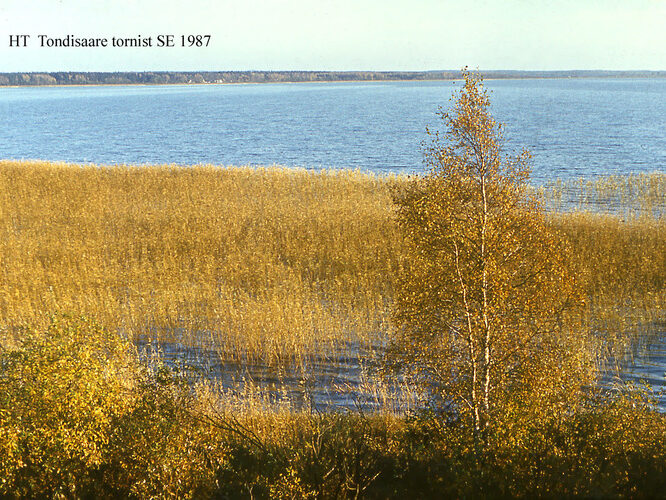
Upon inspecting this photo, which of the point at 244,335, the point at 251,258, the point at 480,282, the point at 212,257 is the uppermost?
the point at 480,282

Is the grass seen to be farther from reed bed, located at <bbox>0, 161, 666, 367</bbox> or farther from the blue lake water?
the blue lake water

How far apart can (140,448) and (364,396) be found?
5.97 m

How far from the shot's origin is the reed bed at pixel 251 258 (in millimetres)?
16359

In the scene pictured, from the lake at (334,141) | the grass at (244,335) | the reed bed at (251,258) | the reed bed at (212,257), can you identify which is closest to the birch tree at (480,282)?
the grass at (244,335)

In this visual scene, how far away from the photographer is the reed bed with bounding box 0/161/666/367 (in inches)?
644

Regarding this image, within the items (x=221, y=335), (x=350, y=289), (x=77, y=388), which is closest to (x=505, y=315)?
(x=77, y=388)

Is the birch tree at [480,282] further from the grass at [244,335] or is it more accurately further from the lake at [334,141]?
the lake at [334,141]

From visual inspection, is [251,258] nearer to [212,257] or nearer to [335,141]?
[212,257]

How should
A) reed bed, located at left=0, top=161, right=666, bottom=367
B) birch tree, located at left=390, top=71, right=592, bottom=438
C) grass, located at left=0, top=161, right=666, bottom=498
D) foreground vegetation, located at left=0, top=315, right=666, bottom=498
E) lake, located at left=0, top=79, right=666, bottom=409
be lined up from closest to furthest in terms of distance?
foreground vegetation, located at left=0, top=315, right=666, bottom=498 < grass, located at left=0, top=161, right=666, bottom=498 < birch tree, located at left=390, top=71, right=592, bottom=438 < reed bed, located at left=0, top=161, right=666, bottom=367 < lake, located at left=0, top=79, right=666, bottom=409

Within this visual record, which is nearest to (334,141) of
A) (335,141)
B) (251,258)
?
(335,141)

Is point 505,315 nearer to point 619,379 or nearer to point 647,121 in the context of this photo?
point 619,379

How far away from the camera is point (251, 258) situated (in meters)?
21.9

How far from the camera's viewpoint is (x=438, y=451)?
29.1 ft

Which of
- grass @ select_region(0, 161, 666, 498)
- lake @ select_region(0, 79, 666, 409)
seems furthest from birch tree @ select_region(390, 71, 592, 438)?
lake @ select_region(0, 79, 666, 409)
